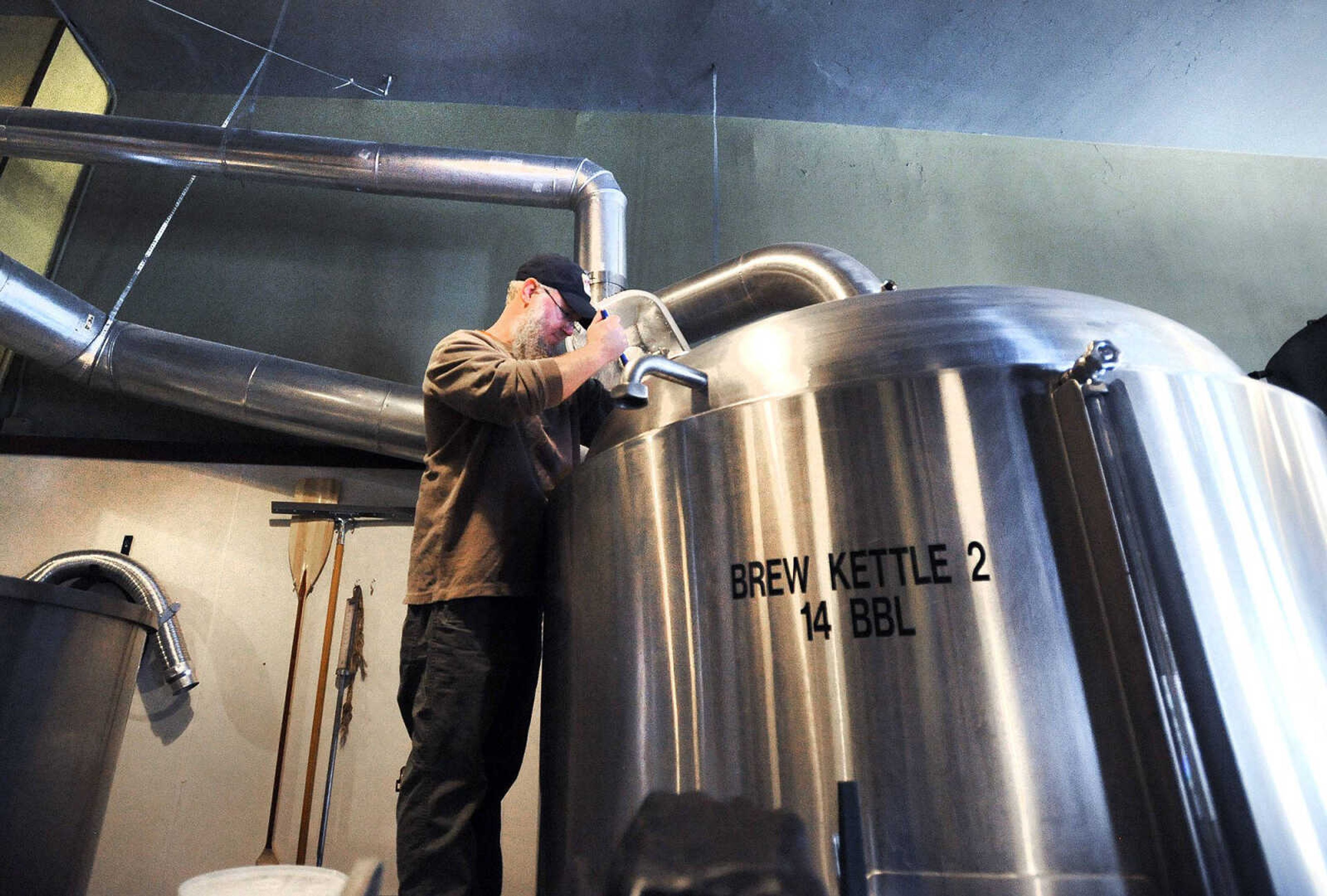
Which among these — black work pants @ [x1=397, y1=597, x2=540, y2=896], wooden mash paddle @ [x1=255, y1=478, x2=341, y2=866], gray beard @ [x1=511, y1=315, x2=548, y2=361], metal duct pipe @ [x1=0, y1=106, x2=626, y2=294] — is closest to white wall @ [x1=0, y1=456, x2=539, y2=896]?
wooden mash paddle @ [x1=255, y1=478, x2=341, y2=866]

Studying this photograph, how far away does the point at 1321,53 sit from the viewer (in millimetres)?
3459

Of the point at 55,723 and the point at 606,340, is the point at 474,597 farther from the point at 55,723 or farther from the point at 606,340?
the point at 55,723

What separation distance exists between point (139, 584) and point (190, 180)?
6.22ft

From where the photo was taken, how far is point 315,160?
3.09 metres

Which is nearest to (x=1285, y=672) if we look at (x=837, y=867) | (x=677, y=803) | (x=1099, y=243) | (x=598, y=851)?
(x=837, y=867)

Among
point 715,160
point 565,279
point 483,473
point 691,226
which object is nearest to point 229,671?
point 483,473

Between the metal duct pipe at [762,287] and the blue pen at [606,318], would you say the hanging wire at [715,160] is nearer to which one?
the metal duct pipe at [762,287]

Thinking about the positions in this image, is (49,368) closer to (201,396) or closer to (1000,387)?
(201,396)

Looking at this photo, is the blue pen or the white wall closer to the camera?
the blue pen

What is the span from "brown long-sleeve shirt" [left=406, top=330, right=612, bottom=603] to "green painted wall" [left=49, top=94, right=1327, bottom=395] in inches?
80.2

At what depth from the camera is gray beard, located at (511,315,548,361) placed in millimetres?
1617

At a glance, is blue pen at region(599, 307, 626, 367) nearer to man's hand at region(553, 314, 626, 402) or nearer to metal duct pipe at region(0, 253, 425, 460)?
man's hand at region(553, 314, 626, 402)

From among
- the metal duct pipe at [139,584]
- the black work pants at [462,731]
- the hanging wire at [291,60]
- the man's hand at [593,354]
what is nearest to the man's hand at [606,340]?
the man's hand at [593,354]

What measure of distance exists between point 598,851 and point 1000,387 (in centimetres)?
80
